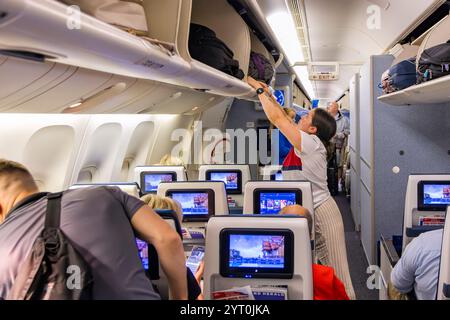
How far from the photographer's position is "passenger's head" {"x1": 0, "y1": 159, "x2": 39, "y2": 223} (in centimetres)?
240

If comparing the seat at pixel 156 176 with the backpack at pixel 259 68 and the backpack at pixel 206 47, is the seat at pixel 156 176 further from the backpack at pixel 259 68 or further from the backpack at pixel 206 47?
the backpack at pixel 206 47

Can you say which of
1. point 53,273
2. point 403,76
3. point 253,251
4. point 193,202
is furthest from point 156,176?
point 53,273

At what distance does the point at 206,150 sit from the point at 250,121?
3.98 ft

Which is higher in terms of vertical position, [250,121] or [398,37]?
[398,37]

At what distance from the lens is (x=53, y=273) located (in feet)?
6.40

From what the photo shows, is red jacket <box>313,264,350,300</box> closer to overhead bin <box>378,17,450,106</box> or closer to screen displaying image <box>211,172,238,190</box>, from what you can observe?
Answer: overhead bin <box>378,17,450,106</box>

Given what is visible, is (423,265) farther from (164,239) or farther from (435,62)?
(164,239)

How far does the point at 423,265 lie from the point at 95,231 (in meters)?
2.30

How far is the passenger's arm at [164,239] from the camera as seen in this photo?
2369mm

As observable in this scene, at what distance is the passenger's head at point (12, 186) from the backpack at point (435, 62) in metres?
3.02

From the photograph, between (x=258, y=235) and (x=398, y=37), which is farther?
(x=398, y=37)
